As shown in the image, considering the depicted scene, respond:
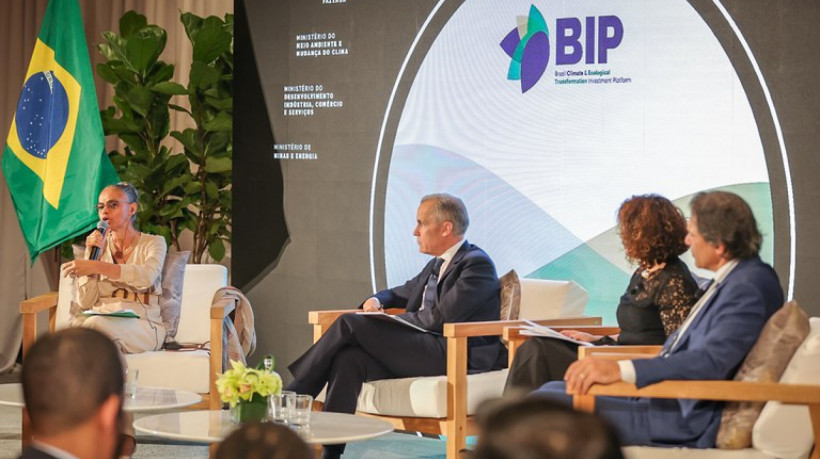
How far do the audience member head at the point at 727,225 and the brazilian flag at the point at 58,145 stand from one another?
3993 millimetres

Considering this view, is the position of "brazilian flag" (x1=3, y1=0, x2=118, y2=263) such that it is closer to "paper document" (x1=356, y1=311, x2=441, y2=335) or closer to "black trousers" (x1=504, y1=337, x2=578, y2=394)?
"paper document" (x1=356, y1=311, x2=441, y2=335)

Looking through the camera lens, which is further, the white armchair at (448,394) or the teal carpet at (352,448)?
the teal carpet at (352,448)

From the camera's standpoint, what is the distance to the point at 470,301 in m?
4.59

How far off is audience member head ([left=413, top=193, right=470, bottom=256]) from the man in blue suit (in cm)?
152

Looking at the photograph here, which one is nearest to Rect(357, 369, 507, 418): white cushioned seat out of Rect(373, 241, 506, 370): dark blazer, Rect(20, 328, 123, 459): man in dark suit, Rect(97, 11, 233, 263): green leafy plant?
Rect(373, 241, 506, 370): dark blazer

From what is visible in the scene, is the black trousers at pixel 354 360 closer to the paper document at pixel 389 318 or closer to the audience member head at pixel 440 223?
the paper document at pixel 389 318

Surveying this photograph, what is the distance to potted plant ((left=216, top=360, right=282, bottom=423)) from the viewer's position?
11.5 ft

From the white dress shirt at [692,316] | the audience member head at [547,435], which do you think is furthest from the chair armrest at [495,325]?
the audience member head at [547,435]

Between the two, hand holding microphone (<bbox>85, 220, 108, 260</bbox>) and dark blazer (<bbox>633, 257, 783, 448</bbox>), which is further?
hand holding microphone (<bbox>85, 220, 108, 260</bbox>)

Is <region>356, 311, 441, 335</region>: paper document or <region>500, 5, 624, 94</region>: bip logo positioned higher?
<region>500, 5, 624, 94</region>: bip logo

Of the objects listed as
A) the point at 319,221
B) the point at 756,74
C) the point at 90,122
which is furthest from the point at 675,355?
the point at 90,122

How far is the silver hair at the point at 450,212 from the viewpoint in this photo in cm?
477

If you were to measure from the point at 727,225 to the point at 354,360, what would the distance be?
1.67 metres

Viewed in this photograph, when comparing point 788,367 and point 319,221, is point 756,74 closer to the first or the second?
point 788,367
